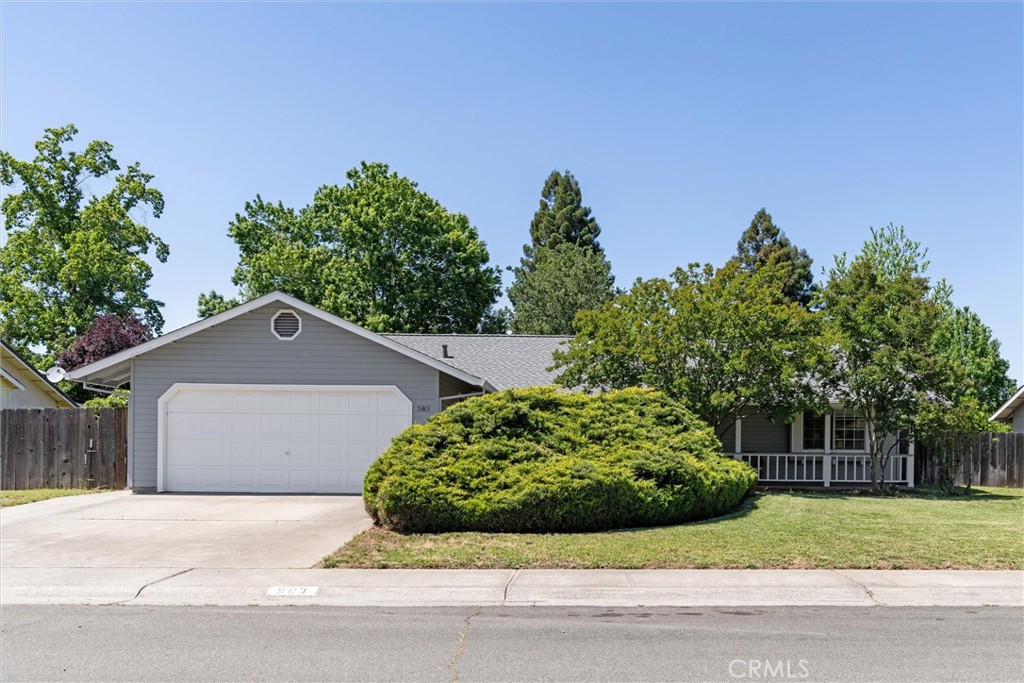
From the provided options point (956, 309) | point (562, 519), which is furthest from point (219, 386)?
point (956, 309)

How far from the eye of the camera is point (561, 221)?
50.1m

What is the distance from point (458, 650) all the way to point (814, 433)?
16077 mm

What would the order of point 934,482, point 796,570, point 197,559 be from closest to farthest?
point 796,570 → point 197,559 → point 934,482

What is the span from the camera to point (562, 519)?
35.3 feet

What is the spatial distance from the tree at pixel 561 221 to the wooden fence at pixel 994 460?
3023 cm

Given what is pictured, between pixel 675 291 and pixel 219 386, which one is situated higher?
pixel 675 291

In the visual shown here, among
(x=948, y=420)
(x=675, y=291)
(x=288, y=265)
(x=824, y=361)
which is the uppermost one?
(x=288, y=265)

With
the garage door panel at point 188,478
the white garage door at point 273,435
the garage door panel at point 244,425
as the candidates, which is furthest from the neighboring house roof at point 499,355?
the garage door panel at point 188,478

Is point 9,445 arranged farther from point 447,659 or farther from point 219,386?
point 447,659

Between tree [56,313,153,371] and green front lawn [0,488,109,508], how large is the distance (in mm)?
15120

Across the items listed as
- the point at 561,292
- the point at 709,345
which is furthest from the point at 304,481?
the point at 561,292

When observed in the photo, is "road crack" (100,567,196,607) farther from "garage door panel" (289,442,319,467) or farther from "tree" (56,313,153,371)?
"tree" (56,313,153,371)

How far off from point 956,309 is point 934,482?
48.9ft

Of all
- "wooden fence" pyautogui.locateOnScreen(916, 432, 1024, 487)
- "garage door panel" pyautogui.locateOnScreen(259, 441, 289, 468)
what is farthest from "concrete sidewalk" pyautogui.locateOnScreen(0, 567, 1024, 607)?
"wooden fence" pyautogui.locateOnScreen(916, 432, 1024, 487)
